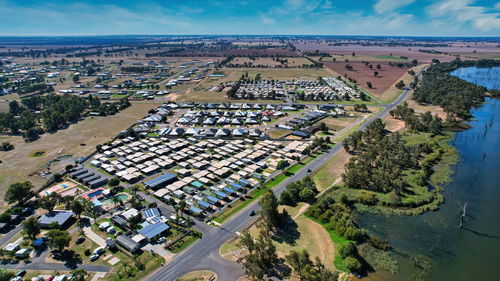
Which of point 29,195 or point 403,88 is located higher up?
point 403,88

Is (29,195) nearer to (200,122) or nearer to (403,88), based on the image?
(200,122)

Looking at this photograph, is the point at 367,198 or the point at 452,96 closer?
the point at 367,198

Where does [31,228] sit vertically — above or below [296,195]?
below

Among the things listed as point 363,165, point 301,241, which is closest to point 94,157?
point 301,241

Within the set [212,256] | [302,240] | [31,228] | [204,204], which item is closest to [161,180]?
[204,204]

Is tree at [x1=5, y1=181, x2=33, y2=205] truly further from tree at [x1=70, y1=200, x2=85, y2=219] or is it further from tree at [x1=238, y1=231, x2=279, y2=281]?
tree at [x1=238, y1=231, x2=279, y2=281]

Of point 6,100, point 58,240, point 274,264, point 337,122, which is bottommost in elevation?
point 274,264

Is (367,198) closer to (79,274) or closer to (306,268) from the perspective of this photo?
(306,268)
